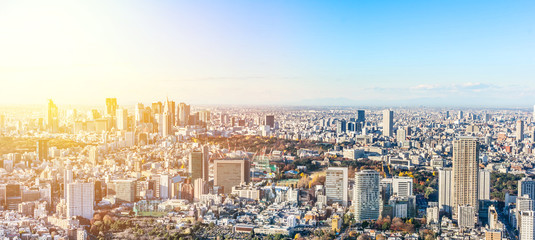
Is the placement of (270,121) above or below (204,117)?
below

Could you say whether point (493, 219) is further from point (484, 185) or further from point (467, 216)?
point (484, 185)

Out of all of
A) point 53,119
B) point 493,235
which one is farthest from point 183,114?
point 493,235

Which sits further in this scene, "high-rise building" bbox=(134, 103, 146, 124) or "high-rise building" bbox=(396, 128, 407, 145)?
"high-rise building" bbox=(396, 128, 407, 145)

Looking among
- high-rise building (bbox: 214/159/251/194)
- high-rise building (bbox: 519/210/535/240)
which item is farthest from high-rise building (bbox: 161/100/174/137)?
high-rise building (bbox: 519/210/535/240)

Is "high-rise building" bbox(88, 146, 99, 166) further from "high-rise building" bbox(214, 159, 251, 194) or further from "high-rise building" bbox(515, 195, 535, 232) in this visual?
"high-rise building" bbox(515, 195, 535, 232)

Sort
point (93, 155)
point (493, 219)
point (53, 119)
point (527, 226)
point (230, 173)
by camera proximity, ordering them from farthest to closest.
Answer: point (53, 119) < point (93, 155) < point (230, 173) < point (493, 219) < point (527, 226)

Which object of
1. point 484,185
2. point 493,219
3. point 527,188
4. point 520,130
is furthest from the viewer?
point 520,130
